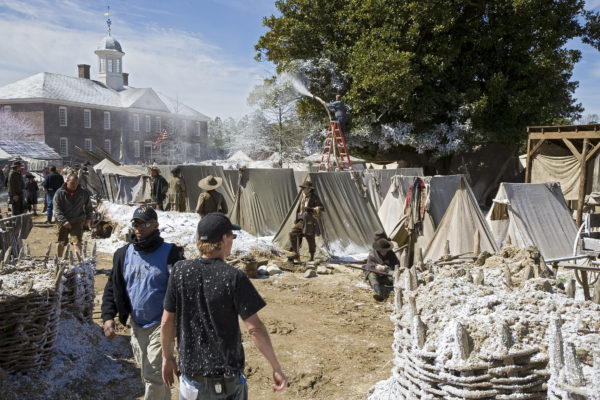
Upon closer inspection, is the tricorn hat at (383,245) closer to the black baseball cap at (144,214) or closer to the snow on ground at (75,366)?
the snow on ground at (75,366)

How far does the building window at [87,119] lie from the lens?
4456cm

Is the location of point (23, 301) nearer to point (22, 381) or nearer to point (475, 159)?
point (22, 381)

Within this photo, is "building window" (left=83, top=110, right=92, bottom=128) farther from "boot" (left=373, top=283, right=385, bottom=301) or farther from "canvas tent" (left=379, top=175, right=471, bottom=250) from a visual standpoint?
"boot" (left=373, top=283, right=385, bottom=301)

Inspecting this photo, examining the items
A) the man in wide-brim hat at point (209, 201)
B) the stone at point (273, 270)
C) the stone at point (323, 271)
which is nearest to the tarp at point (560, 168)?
the stone at point (323, 271)

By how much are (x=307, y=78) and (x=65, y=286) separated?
16.8 meters

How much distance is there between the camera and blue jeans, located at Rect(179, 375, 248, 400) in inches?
107

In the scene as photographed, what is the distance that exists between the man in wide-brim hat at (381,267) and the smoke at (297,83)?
13073mm

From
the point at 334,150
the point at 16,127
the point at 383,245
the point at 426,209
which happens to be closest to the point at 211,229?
the point at 383,245

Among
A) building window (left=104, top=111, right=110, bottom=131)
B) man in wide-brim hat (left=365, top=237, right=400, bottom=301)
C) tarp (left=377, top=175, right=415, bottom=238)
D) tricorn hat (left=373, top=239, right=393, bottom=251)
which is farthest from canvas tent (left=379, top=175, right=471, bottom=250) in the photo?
building window (left=104, top=111, right=110, bottom=131)

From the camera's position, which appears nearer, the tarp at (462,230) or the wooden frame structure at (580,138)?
the tarp at (462,230)

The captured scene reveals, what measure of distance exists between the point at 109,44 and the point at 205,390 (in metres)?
56.8

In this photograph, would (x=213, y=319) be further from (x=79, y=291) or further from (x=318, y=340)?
(x=318, y=340)

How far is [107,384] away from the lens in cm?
457

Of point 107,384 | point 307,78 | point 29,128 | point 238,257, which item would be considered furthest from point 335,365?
point 29,128
